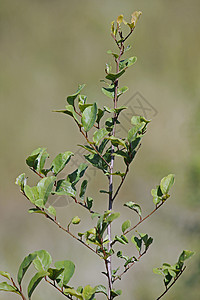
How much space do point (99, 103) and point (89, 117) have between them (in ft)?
1.42

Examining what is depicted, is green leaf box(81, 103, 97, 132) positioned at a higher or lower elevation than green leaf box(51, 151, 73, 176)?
higher

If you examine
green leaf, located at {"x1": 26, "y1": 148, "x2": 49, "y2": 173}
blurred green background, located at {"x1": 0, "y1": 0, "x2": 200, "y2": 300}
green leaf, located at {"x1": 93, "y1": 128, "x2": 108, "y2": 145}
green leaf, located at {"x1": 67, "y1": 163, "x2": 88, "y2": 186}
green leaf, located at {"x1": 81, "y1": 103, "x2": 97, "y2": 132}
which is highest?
blurred green background, located at {"x1": 0, "y1": 0, "x2": 200, "y2": 300}

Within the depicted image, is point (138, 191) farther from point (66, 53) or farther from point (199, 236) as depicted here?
point (66, 53)

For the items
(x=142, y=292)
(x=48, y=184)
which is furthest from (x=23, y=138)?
(x=48, y=184)

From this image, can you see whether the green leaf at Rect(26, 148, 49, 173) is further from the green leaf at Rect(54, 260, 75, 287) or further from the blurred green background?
the blurred green background

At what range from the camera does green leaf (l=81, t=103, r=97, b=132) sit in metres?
0.28

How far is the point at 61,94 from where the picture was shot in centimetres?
72

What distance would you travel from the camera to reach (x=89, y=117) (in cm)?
28

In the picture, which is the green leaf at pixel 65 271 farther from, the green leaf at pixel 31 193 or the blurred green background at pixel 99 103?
the blurred green background at pixel 99 103

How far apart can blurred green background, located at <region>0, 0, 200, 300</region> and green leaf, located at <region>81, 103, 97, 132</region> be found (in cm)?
42

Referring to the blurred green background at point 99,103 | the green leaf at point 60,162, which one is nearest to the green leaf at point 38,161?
the green leaf at point 60,162

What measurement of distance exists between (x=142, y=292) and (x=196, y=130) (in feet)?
0.91

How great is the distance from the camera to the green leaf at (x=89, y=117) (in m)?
0.28

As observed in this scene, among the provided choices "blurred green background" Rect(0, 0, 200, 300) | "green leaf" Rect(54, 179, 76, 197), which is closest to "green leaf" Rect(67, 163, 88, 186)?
"green leaf" Rect(54, 179, 76, 197)
